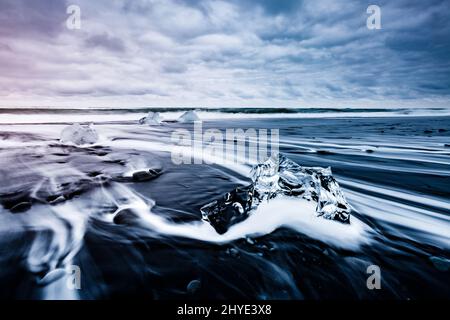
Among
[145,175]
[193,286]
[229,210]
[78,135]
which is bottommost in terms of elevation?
[193,286]

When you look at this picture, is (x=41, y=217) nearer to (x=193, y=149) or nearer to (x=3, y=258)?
(x=3, y=258)

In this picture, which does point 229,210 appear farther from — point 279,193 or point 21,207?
point 21,207

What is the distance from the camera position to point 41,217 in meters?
2.41

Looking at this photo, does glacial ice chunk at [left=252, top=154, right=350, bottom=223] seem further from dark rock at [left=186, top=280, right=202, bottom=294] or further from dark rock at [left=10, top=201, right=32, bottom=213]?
dark rock at [left=10, top=201, right=32, bottom=213]

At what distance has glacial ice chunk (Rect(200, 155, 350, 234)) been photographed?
2350 millimetres

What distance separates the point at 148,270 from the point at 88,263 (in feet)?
1.38

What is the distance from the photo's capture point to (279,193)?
2.67 meters

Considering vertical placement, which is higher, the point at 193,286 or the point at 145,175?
the point at 145,175

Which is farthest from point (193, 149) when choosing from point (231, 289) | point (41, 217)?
point (231, 289)

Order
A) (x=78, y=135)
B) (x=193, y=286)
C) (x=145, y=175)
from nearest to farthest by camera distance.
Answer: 1. (x=193, y=286)
2. (x=145, y=175)
3. (x=78, y=135)

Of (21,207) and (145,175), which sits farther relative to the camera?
(145,175)

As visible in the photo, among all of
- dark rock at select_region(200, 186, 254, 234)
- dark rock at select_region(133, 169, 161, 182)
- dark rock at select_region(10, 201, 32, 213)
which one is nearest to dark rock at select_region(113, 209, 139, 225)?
dark rock at select_region(200, 186, 254, 234)

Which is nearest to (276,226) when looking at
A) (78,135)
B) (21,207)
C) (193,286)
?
(193,286)
